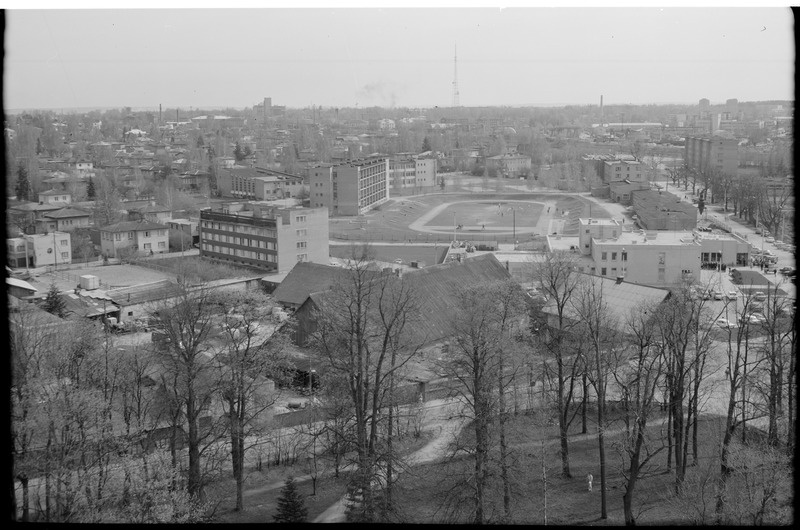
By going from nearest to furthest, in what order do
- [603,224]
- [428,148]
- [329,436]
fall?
[329,436] → [603,224] → [428,148]

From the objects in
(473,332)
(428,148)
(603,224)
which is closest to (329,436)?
(473,332)

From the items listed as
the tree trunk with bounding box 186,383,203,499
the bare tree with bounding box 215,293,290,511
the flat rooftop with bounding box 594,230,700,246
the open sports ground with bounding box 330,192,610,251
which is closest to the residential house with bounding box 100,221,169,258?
the open sports ground with bounding box 330,192,610,251

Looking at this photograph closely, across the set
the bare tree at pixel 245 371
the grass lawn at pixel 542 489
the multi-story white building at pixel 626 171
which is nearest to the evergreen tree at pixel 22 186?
the bare tree at pixel 245 371

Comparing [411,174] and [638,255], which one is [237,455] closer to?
[638,255]

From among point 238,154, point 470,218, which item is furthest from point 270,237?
point 238,154

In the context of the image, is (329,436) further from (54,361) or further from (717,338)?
(717,338)

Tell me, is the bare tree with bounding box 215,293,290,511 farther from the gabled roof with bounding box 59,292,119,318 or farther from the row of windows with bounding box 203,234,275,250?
the row of windows with bounding box 203,234,275,250
